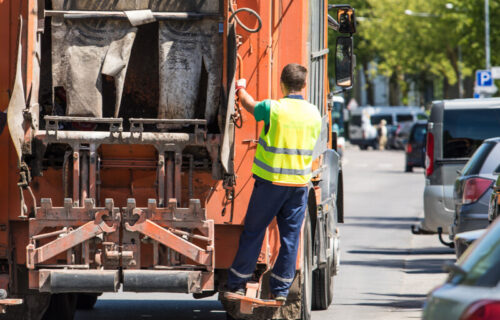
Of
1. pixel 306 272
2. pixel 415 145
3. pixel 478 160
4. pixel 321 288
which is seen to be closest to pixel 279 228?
pixel 306 272

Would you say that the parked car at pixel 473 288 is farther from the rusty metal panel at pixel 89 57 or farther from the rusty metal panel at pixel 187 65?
the rusty metal panel at pixel 89 57

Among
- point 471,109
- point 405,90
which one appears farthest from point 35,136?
point 405,90

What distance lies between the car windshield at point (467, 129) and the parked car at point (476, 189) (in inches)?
90.6

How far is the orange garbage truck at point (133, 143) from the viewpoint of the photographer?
327 inches

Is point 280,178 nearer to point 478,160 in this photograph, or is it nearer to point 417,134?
point 478,160

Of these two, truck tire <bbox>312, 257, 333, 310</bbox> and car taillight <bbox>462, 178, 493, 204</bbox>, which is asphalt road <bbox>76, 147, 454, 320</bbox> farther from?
car taillight <bbox>462, 178, 493, 204</bbox>

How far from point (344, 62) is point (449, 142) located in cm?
485

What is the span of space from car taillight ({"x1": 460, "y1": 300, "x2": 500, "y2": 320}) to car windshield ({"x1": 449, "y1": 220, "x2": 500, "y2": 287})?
0.19m

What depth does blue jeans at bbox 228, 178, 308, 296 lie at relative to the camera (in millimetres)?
8461

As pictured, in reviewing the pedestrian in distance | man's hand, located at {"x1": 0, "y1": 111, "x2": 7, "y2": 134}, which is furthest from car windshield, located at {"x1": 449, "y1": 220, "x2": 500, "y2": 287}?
the pedestrian in distance

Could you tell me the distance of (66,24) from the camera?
8.72 m

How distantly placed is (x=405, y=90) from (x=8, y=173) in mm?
78275

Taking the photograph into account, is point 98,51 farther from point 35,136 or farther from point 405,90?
point 405,90

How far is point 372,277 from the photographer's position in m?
14.5
